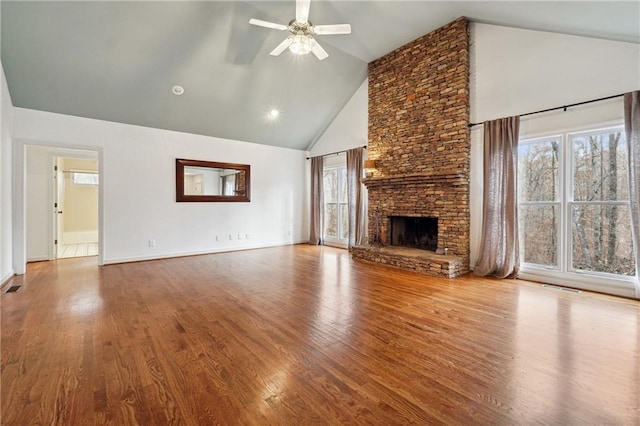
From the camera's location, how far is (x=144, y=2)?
381cm

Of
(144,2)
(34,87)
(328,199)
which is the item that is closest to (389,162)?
(328,199)

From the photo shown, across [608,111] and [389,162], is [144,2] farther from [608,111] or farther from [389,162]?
[608,111]

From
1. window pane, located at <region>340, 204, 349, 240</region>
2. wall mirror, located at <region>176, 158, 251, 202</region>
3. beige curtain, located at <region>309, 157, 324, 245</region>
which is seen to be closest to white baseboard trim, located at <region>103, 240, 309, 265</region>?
beige curtain, located at <region>309, 157, 324, 245</region>

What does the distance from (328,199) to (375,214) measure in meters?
2.11

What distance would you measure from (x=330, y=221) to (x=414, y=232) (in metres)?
2.66

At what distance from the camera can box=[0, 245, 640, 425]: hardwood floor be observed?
5.18 ft

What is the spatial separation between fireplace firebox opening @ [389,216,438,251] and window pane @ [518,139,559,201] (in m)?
1.60

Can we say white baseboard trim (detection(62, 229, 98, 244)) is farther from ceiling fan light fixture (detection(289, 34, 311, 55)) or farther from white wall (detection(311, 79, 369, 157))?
ceiling fan light fixture (detection(289, 34, 311, 55))

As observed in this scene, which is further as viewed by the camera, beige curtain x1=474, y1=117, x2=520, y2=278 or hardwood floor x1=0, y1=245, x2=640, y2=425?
beige curtain x1=474, y1=117, x2=520, y2=278

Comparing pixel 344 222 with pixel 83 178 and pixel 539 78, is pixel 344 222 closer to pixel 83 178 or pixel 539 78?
pixel 539 78

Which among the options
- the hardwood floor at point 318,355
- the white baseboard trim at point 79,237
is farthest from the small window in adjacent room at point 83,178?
the hardwood floor at point 318,355

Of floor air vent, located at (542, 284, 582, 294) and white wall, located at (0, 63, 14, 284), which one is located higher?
white wall, located at (0, 63, 14, 284)

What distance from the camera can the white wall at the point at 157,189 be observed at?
16.8 ft

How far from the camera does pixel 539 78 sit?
4.03m
